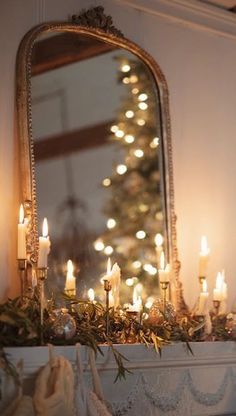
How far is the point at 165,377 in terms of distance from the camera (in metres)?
3.04

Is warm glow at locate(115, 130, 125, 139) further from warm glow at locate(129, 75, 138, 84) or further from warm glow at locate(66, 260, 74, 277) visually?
warm glow at locate(66, 260, 74, 277)

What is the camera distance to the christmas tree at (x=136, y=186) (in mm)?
3391


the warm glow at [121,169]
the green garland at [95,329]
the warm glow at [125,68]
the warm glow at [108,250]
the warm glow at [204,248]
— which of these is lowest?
the green garland at [95,329]

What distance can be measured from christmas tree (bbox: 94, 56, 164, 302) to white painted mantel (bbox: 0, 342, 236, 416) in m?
0.39

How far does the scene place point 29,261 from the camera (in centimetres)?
303

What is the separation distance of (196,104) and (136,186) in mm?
606

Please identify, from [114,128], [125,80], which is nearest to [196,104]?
[125,80]

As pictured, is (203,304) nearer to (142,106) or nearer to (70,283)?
(70,283)

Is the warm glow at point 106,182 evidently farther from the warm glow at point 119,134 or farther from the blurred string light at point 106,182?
the warm glow at point 119,134

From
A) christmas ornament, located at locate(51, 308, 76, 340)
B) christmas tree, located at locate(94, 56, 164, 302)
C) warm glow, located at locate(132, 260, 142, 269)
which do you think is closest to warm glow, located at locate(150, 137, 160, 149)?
christmas tree, located at locate(94, 56, 164, 302)

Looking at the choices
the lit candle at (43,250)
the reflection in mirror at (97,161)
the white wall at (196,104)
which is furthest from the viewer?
the white wall at (196,104)

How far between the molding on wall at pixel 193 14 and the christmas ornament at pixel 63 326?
64.1 inches

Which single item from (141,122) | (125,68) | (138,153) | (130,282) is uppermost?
(125,68)

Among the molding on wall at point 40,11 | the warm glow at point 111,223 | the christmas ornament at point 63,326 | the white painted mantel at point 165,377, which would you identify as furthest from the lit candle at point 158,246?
the molding on wall at point 40,11
